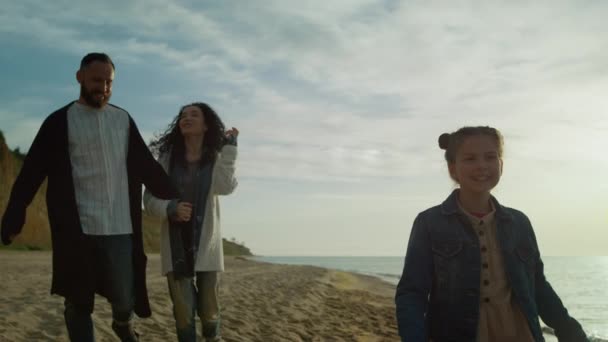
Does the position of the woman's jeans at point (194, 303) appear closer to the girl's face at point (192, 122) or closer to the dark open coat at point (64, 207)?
the dark open coat at point (64, 207)

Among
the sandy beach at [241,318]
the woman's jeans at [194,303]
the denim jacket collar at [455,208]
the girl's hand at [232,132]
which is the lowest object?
the sandy beach at [241,318]

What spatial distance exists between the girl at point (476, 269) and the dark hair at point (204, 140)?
78.5 inches

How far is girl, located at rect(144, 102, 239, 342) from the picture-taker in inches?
150

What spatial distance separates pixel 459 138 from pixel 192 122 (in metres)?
2.12

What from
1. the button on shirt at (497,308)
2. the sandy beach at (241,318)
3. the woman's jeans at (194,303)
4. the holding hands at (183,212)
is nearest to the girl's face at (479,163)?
the button on shirt at (497,308)

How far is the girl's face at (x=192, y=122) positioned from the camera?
4148 millimetres

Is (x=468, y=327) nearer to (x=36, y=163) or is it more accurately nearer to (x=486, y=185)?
(x=486, y=185)

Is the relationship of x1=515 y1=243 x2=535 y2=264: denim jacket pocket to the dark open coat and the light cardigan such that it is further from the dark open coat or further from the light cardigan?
the dark open coat

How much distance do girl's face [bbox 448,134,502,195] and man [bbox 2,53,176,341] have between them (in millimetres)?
2108

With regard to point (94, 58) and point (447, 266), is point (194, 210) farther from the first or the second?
point (447, 266)

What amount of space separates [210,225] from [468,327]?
2059 mm

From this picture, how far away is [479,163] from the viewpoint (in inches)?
105

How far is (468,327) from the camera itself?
2.49 meters

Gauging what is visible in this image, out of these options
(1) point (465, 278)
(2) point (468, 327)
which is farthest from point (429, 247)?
(2) point (468, 327)
